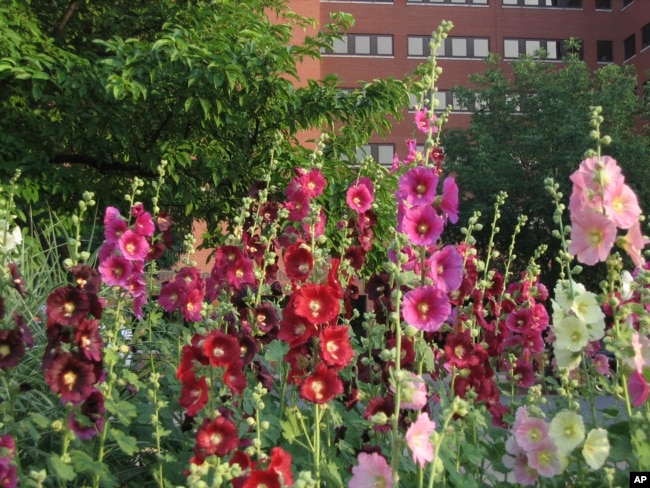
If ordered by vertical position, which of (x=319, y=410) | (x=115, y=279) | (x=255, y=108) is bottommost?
(x=319, y=410)

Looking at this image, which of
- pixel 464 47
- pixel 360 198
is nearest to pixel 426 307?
pixel 360 198

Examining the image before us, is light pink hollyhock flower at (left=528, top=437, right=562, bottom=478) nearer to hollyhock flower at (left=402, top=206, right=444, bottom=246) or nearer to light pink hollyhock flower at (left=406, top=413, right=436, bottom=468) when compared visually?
light pink hollyhock flower at (left=406, top=413, right=436, bottom=468)

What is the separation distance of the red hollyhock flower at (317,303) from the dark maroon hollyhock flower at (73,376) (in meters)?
0.67

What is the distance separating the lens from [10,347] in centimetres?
222

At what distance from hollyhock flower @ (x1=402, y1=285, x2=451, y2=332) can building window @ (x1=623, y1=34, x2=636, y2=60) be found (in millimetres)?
37188

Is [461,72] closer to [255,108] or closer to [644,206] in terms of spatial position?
[644,206]

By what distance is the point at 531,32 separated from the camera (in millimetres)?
35656

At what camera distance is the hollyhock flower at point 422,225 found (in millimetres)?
2328

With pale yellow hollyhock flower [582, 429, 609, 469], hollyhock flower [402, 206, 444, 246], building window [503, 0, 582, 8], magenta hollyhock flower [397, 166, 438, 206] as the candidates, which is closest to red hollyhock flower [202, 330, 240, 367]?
hollyhock flower [402, 206, 444, 246]

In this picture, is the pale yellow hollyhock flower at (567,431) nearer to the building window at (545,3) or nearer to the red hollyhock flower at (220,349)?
the red hollyhock flower at (220,349)

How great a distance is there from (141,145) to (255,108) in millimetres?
1283

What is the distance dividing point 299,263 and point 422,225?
0.45m

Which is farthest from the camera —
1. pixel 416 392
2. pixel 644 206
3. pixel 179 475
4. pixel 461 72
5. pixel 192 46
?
pixel 461 72

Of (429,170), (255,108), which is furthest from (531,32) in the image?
(429,170)
